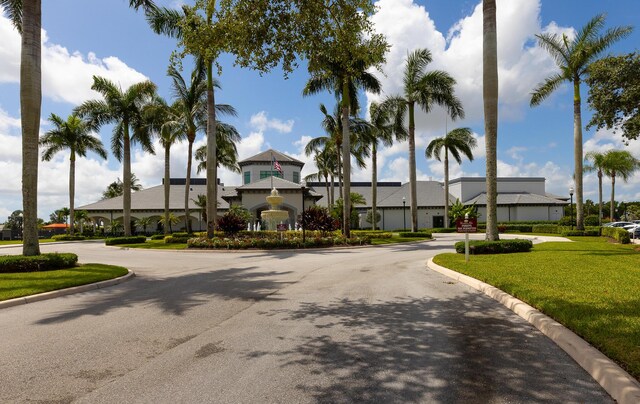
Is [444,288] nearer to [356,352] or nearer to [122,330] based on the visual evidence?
[356,352]

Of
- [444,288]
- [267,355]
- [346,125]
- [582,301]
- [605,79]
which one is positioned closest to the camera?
[267,355]

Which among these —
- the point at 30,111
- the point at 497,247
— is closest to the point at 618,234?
the point at 497,247

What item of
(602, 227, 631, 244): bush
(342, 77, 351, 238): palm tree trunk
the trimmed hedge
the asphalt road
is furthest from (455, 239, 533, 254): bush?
the trimmed hedge

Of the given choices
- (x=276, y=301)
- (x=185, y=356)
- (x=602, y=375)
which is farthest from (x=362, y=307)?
(x=602, y=375)

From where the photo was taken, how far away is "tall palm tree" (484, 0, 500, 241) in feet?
51.8

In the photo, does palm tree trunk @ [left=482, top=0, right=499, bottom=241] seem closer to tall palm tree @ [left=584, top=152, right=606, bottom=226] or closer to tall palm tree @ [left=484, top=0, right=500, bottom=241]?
tall palm tree @ [left=484, top=0, right=500, bottom=241]

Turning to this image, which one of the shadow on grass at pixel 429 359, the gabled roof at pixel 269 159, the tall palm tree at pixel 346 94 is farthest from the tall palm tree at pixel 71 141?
the shadow on grass at pixel 429 359

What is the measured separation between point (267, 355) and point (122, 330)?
285cm

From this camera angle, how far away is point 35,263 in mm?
12641

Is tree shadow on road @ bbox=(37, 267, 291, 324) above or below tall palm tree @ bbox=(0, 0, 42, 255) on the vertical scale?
below

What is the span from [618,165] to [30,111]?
59.8 m

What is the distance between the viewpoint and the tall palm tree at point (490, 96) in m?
15.8

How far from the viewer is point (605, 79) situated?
1605 centimetres

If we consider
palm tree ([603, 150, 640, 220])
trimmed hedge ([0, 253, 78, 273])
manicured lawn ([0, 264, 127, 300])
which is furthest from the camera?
palm tree ([603, 150, 640, 220])
